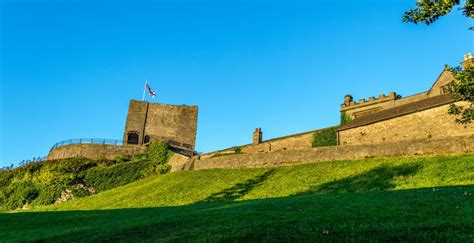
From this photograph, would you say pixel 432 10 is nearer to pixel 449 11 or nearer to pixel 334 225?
pixel 449 11

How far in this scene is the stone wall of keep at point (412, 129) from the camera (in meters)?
31.0

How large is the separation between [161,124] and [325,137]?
3081cm

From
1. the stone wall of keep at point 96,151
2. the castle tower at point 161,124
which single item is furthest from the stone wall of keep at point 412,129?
the castle tower at point 161,124

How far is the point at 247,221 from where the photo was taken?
918 centimetres

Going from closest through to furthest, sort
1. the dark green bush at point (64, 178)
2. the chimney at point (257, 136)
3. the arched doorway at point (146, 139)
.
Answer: the dark green bush at point (64, 178) < the chimney at point (257, 136) < the arched doorway at point (146, 139)

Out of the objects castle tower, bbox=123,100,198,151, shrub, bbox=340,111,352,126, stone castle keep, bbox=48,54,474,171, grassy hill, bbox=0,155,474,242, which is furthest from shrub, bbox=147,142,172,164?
grassy hill, bbox=0,155,474,242

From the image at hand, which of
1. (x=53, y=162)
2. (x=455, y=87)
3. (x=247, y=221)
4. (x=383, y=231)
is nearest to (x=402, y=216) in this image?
(x=383, y=231)

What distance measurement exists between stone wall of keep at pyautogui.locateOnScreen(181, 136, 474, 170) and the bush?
1164cm

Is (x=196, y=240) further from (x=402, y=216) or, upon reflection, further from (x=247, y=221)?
(x=402, y=216)

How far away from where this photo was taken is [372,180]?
63.9ft

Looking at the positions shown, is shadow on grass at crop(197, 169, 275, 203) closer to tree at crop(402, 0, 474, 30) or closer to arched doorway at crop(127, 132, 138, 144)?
Answer: tree at crop(402, 0, 474, 30)

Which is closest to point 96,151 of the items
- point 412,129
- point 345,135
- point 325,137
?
point 325,137

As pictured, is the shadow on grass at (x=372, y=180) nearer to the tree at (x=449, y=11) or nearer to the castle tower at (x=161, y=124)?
the tree at (x=449, y=11)

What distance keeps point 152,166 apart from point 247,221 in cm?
3716
